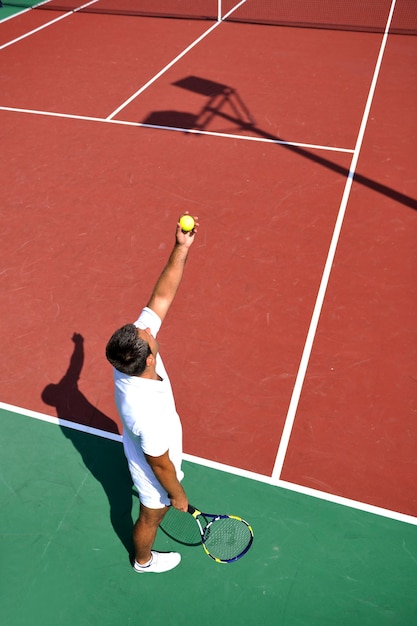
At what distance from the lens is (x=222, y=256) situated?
7164mm

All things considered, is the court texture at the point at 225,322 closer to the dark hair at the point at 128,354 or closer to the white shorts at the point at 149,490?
the white shorts at the point at 149,490

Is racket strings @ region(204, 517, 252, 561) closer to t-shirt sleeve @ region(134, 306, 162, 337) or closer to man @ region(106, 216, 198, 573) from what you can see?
man @ region(106, 216, 198, 573)

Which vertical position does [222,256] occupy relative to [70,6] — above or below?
below

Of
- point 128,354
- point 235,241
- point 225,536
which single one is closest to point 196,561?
point 225,536

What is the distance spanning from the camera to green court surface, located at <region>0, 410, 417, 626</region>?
3.94 metres

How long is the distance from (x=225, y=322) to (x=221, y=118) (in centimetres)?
548

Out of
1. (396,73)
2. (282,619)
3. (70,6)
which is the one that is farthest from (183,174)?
(70,6)

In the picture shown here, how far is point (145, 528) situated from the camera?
3.78 m

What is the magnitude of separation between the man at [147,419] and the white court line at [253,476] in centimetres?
118

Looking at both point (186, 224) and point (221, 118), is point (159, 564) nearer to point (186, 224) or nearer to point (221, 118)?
point (186, 224)

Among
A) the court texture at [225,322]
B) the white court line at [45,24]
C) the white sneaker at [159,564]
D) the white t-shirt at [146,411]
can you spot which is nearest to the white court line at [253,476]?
the court texture at [225,322]

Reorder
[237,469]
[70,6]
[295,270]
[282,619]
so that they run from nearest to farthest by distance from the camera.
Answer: [282,619]
[237,469]
[295,270]
[70,6]

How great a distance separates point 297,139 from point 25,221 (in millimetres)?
4842

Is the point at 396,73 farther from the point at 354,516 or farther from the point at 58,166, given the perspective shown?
the point at 354,516
